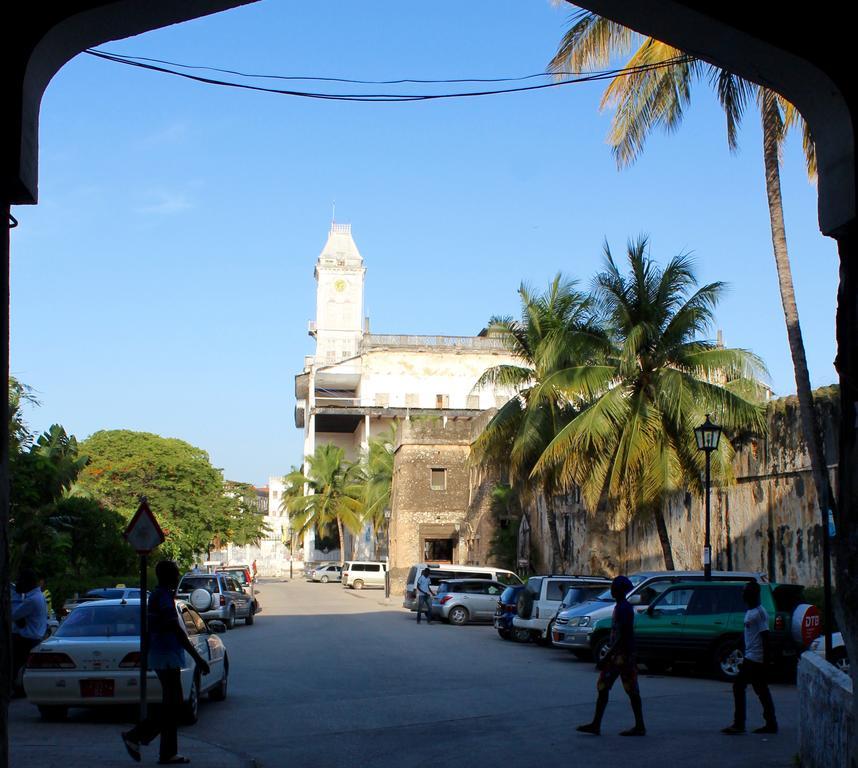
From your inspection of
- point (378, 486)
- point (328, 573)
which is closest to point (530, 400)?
point (378, 486)

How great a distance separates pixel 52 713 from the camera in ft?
45.3

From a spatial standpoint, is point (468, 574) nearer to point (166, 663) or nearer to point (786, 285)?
point (786, 285)

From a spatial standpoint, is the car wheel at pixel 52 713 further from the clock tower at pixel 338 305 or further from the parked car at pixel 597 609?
the clock tower at pixel 338 305

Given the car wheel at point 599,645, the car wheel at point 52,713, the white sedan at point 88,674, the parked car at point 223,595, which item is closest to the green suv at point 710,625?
the car wheel at point 599,645

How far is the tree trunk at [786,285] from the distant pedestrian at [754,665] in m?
8.44

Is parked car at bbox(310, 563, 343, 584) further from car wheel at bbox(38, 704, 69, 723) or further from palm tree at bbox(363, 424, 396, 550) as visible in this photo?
car wheel at bbox(38, 704, 69, 723)

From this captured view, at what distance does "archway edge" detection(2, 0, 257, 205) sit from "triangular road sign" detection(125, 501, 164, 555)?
5866 mm

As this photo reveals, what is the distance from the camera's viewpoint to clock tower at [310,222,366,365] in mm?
102750

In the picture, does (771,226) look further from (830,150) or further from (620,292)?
(830,150)

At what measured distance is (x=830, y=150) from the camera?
6.98 metres

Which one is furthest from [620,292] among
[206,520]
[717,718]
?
[206,520]

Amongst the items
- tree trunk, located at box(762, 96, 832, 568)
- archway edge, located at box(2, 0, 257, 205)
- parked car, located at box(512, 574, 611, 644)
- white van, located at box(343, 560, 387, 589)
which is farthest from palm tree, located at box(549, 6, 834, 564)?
white van, located at box(343, 560, 387, 589)

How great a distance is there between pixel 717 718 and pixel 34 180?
1069 cm

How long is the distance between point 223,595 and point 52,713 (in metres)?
18.9
